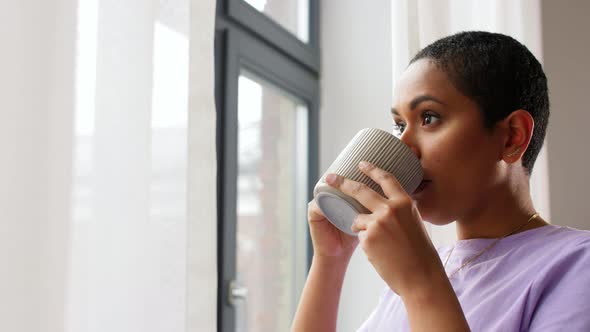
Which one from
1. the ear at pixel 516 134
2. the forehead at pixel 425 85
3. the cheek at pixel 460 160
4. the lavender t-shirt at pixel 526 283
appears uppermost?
the forehead at pixel 425 85

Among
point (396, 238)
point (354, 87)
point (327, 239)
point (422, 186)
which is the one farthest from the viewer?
point (354, 87)

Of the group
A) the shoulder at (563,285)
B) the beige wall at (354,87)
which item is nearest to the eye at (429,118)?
the shoulder at (563,285)

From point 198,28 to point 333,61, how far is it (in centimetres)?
131

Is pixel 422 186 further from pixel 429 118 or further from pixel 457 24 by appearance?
pixel 457 24

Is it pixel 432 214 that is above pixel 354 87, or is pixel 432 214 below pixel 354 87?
below

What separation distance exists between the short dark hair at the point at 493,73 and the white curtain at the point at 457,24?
0.57 m

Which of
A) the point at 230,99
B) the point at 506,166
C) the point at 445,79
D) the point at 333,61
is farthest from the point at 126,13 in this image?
the point at 333,61

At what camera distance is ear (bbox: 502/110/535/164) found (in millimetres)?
842

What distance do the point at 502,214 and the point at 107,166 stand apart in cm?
51

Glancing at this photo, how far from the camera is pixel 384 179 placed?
73 cm

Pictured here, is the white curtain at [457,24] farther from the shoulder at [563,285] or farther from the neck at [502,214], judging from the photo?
the shoulder at [563,285]

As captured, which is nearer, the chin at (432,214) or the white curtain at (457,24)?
the chin at (432,214)

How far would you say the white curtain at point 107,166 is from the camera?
0.60m

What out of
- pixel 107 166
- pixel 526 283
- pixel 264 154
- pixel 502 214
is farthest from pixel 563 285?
pixel 264 154
